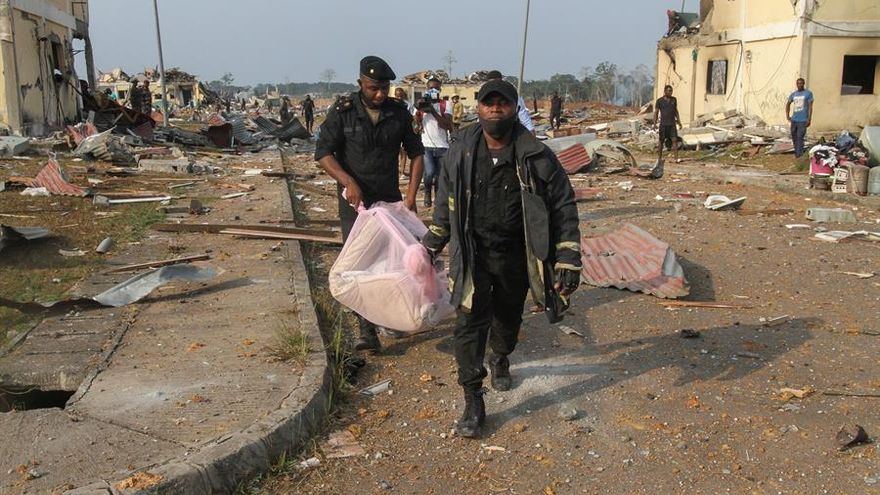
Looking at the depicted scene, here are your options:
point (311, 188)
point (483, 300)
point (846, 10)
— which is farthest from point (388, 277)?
point (846, 10)

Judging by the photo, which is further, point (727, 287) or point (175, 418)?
point (727, 287)

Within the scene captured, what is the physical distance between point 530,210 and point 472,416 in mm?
1053

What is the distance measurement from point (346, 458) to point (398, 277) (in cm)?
117

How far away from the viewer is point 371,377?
14.9 feet

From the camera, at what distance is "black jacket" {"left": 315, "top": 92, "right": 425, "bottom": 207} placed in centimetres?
479

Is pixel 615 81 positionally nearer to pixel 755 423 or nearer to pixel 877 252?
pixel 877 252

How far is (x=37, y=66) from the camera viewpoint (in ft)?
63.3

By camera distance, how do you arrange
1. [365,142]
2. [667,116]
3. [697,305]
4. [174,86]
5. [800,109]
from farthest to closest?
[174,86] → [667,116] → [800,109] → [697,305] → [365,142]

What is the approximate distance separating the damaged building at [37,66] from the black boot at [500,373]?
16428mm

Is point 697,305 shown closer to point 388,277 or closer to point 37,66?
point 388,277

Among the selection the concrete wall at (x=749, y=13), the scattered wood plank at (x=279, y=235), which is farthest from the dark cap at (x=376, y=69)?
the concrete wall at (x=749, y=13)

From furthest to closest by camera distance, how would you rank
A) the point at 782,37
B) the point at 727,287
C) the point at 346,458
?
the point at 782,37, the point at 727,287, the point at 346,458

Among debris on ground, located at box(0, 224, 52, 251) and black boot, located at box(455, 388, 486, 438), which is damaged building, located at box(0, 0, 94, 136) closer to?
debris on ground, located at box(0, 224, 52, 251)

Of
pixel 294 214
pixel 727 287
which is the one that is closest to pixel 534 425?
pixel 727 287
